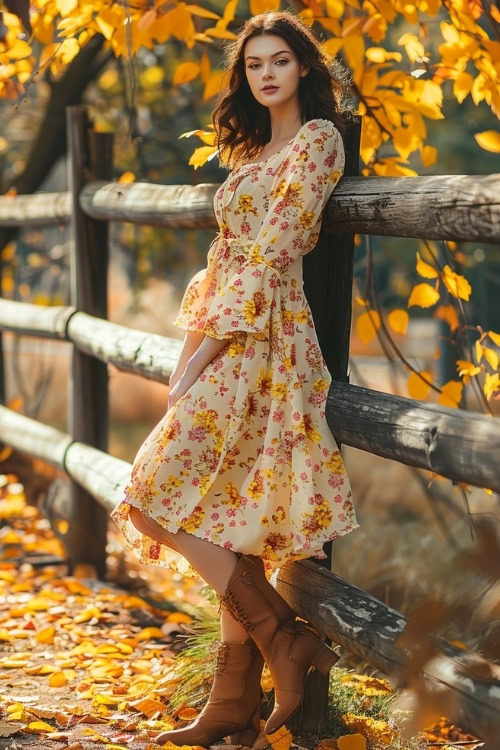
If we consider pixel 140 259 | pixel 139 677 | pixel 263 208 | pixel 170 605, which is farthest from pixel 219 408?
pixel 140 259

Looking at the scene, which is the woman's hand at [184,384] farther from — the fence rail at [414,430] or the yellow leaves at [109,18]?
the yellow leaves at [109,18]

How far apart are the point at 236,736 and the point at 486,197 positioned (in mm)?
1578

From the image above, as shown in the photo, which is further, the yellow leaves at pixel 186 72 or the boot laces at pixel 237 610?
the yellow leaves at pixel 186 72

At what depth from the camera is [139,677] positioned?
3.31m

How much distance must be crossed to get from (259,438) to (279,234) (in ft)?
1.69

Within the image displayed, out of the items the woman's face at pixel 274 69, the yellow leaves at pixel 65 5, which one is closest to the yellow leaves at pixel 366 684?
the woman's face at pixel 274 69

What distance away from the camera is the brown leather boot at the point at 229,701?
8.81ft

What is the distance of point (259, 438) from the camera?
104 inches

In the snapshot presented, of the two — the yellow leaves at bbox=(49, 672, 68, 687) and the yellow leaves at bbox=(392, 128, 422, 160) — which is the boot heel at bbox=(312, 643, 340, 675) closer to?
the yellow leaves at bbox=(49, 672, 68, 687)

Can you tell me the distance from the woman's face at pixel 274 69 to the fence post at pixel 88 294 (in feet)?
6.56

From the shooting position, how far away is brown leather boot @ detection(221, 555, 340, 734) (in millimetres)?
2596

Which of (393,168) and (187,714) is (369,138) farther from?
(187,714)

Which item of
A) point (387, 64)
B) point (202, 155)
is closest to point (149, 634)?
point (202, 155)

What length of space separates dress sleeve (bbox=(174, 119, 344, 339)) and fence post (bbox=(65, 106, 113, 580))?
2069 millimetres
